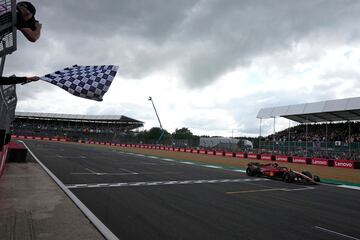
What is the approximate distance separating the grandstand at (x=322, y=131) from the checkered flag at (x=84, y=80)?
23.9 metres

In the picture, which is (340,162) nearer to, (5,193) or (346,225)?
(346,225)

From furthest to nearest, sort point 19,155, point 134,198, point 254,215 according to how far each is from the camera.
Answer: point 19,155, point 134,198, point 254,215

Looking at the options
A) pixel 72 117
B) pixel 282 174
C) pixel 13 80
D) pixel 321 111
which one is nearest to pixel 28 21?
pixel 13 80

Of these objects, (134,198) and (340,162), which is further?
(340,162)

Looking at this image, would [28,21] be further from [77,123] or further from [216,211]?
[77,123]

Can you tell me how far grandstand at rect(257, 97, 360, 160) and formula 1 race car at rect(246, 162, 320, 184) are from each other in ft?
39.1

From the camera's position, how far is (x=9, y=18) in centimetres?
373

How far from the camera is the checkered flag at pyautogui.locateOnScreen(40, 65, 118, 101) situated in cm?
491

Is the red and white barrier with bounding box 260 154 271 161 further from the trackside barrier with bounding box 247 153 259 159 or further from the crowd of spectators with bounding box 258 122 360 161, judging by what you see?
the crowd of spectators with bounding box 258 122 360 161

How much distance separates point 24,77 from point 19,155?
48.6 ft

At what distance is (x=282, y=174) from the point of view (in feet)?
49.3

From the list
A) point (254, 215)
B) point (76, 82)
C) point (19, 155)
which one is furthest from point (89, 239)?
point (19, 155)

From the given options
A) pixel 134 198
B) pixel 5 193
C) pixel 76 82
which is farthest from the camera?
pixel 134 198

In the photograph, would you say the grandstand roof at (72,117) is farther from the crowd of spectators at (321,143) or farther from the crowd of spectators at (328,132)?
the crowd of spectators at (321,143)
